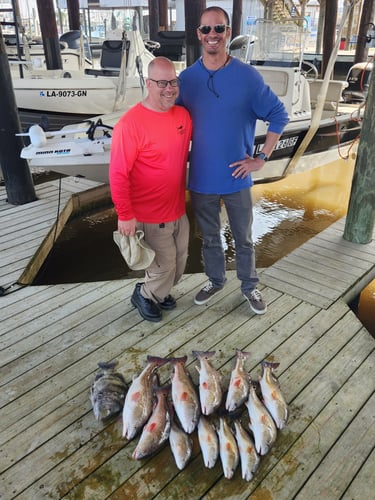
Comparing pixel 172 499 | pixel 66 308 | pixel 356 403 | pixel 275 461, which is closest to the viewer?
pixel 172 499

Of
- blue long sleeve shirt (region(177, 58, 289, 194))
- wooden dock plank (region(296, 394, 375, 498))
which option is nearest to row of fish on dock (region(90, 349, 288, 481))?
wooden dock plank (region(296, 394, 375, 498))

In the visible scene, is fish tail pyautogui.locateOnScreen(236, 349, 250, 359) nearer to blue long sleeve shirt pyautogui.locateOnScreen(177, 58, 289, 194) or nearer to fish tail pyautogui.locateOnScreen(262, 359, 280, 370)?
fish tail pyautogui.locateOnScreen(262, 359, 280, 370)

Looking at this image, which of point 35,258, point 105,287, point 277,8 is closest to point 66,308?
point 105,287

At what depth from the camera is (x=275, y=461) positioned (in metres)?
1.84

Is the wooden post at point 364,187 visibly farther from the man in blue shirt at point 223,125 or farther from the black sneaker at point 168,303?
the black sneaker at point 168,303

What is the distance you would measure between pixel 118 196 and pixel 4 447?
1297 millimetres

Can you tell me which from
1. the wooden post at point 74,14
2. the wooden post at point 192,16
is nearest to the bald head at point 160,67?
the wooden post at point 192,16

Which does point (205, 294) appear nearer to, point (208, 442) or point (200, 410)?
point (200, 410)

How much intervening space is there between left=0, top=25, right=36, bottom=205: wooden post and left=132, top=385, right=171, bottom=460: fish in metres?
3.38

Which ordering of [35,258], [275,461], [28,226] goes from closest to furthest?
[275,461], [35,258], [28,226]

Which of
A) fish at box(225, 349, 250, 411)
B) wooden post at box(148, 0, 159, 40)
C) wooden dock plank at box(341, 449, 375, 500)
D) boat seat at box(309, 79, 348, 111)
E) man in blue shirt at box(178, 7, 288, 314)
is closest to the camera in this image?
wooden dock plank at box(341, 449, 375, 500)

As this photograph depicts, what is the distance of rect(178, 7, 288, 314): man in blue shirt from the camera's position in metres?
2.28

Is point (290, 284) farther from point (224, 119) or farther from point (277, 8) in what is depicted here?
point (277, 8)

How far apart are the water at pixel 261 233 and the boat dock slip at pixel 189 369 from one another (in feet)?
3.41
